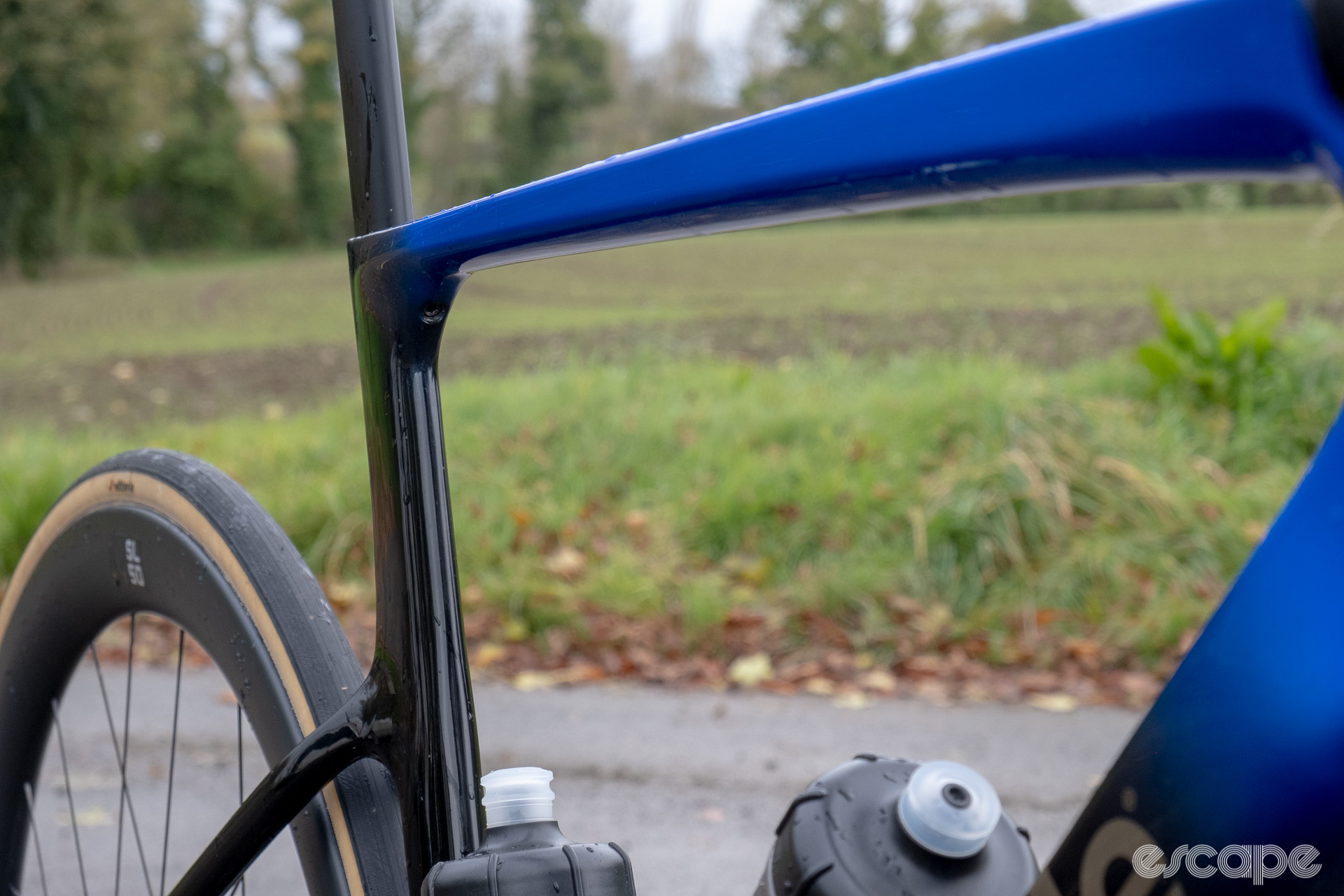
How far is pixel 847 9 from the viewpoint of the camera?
21.0ft

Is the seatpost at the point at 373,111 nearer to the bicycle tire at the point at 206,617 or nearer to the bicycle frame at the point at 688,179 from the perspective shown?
the bicycle frame at the point at 688,179

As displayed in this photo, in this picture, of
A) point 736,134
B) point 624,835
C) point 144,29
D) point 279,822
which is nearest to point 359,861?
point 279,822

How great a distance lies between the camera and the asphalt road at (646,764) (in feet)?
5.90

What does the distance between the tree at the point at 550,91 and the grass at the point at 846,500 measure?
8.04m

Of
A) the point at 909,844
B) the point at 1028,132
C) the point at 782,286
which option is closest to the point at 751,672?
the point at 909,844

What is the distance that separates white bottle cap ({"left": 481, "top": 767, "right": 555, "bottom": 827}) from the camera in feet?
1.86

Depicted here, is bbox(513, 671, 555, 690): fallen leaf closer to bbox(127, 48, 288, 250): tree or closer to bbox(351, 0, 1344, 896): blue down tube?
bbox(351, 0, 1344, 896): blue down tube

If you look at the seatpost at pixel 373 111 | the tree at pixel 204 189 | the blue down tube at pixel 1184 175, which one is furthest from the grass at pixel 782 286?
the tree at pixel 204 189

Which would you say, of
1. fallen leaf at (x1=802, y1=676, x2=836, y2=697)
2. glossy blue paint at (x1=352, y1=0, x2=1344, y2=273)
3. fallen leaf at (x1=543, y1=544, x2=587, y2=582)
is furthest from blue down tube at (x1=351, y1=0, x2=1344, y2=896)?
fallen leaf at (x1=543, y1=544, x2=587, y2=582)

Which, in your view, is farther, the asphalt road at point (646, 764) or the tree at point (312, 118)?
the tree at point (312, 118)

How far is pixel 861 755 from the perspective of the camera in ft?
1.93

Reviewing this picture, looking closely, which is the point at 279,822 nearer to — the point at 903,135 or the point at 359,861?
the point at 359,861

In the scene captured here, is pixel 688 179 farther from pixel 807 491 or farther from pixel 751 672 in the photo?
pixel 807 491

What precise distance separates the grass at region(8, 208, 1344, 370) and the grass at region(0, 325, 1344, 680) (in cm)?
282
